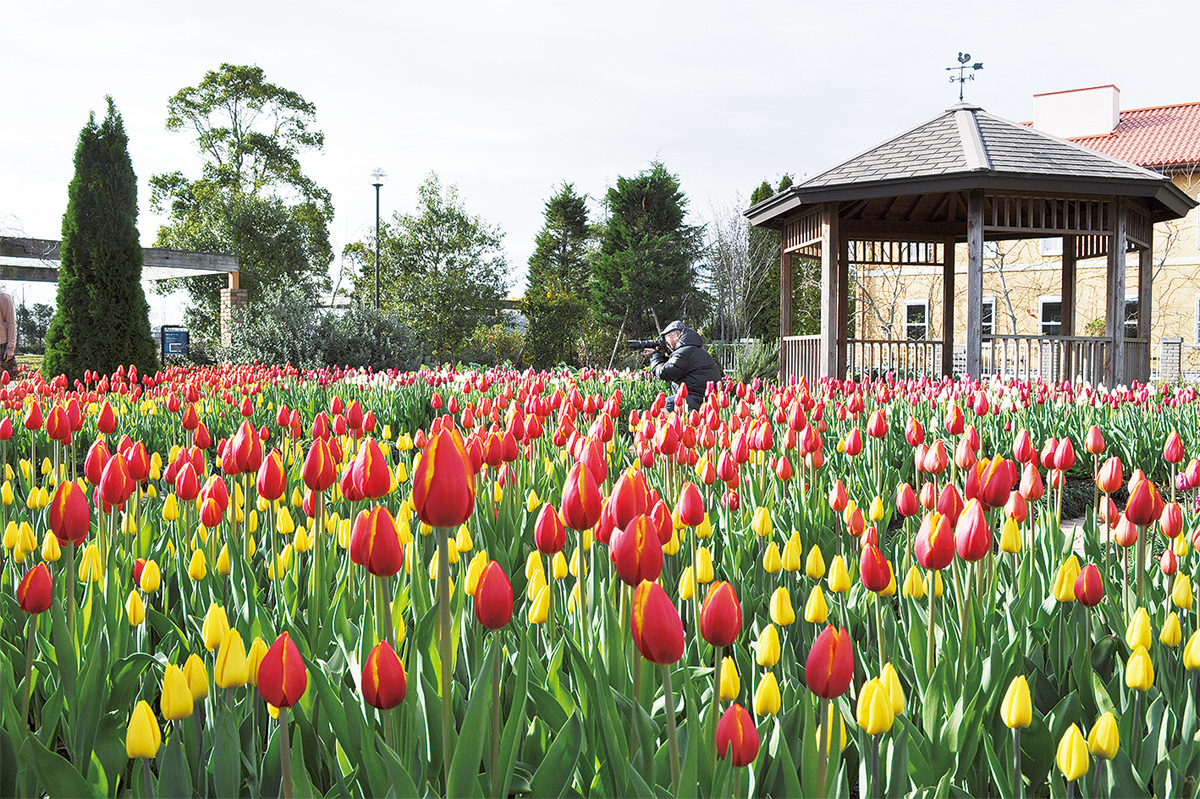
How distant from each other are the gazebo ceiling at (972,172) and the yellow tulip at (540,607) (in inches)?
404

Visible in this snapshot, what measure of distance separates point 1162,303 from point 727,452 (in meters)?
29.3

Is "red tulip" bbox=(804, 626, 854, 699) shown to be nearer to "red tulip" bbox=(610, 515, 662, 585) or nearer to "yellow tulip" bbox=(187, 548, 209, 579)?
"red tulip" bbox=(610, 515, 662, 585)

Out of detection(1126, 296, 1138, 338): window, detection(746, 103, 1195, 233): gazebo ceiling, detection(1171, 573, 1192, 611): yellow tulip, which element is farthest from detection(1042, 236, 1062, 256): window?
detection(1171, 573, 1192, 611): yellow tulip

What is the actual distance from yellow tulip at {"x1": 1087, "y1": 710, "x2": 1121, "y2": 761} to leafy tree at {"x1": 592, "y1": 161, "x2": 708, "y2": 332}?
24421mm

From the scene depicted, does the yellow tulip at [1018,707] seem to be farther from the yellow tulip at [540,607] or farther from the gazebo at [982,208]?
the gazebo at [982,208]

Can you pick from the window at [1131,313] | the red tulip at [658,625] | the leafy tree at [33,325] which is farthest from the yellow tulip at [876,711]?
the leafy tree at [33,325]

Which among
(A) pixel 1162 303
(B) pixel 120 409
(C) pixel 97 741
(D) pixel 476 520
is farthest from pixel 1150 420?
(A) pixel 1162 303

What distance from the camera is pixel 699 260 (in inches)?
1098

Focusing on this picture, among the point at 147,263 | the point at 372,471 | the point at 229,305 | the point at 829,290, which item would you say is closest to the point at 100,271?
the point at 147,263

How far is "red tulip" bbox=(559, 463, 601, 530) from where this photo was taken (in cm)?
156

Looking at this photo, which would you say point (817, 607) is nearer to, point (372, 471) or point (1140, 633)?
point (1140, 633)

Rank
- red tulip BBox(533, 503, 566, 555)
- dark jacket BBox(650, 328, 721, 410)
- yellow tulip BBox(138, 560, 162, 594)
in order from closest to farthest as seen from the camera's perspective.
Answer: red tulip BBox(533, 503, 566, 555), yellow tulip BBox(138, 560, 162, 594), dark jacket BBox(650, 328, 721, 410)

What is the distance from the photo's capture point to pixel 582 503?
157cm

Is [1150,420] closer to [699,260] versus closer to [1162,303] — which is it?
[699,260]
